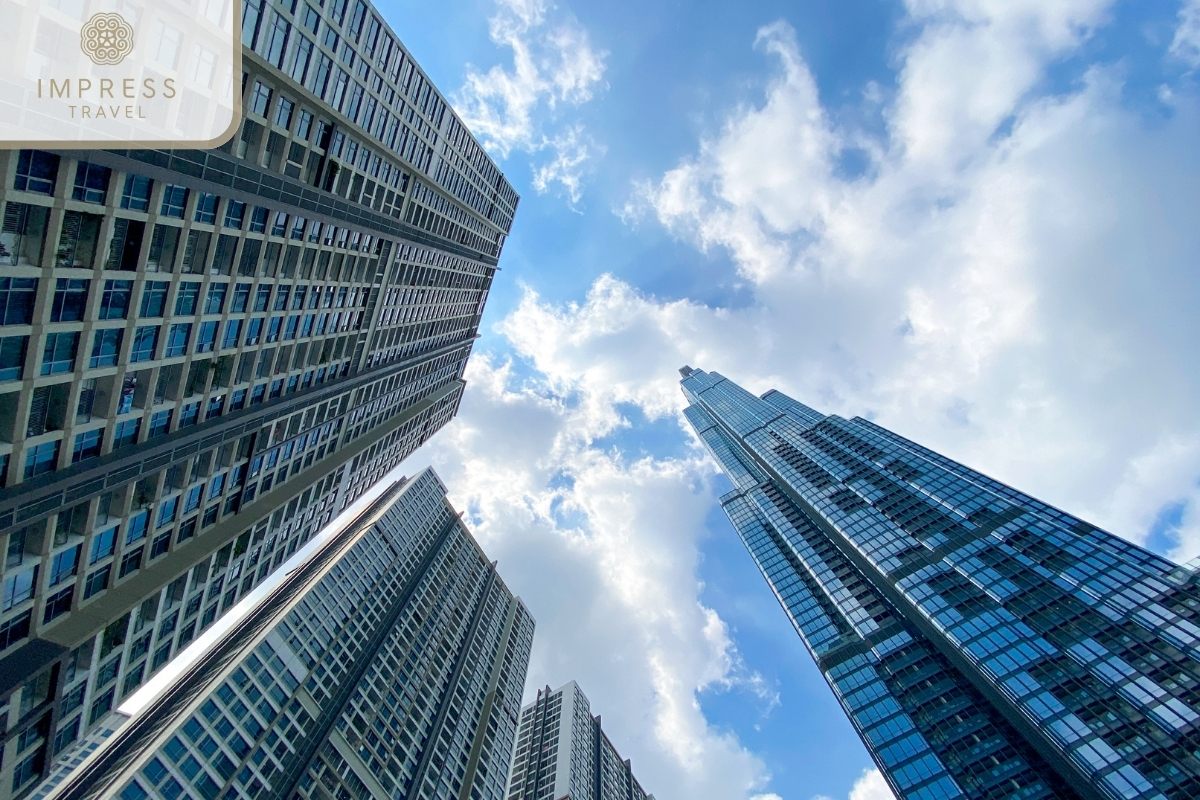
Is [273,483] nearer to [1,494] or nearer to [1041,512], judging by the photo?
[1,494]

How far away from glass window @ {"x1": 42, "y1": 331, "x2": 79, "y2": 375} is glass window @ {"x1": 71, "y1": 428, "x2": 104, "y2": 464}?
429 centimetres

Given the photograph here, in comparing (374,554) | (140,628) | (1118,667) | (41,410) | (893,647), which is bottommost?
(374,554)

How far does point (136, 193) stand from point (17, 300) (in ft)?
25.0

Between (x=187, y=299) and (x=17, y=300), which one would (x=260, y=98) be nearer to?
(x=187, y=299)

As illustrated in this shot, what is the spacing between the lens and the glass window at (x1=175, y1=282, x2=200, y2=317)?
3428cm

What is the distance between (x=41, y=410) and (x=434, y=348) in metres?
63.6

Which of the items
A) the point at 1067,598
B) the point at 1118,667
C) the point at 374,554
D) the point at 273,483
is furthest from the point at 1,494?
the point at 1067,598

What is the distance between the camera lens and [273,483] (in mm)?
52781

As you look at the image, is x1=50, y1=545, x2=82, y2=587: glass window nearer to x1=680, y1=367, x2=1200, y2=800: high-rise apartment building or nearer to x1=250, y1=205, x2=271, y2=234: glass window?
x1=250, y1=205, x2=271, y2=234: glass window

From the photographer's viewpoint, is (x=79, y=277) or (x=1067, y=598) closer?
(x=79, y=277)

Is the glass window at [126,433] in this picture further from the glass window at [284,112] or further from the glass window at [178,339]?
the glass window at [284,112]

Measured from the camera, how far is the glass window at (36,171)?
23.4 meters

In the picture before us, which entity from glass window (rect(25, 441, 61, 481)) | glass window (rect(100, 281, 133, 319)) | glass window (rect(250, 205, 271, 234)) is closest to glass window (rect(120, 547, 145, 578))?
glass window (rect(25, 441, 61, 481))

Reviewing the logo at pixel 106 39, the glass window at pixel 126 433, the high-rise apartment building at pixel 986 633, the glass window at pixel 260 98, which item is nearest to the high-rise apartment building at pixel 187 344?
the glass window at pixel 126 433
